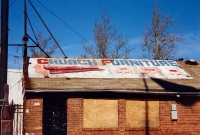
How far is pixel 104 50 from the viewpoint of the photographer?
133 feet

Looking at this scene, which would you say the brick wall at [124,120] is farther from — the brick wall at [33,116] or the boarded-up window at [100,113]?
the boarded-up window at [100,113]

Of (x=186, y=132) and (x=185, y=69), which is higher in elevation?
(x=185, y=69)

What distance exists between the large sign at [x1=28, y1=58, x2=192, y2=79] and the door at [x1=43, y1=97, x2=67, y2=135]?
1.34 m

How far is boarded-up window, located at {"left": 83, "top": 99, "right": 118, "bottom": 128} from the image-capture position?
15.0m

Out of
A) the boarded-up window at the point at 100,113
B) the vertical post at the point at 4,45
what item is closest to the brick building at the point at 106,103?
the boarded-up window at the point at 100,113

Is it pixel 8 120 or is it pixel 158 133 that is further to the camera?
pixel 158 133

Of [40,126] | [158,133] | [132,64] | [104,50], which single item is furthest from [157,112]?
[104,50]

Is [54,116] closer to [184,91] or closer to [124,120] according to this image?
[124,120]

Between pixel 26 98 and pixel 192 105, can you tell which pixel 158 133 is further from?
pixel 26 98

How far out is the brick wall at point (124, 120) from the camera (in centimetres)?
1457

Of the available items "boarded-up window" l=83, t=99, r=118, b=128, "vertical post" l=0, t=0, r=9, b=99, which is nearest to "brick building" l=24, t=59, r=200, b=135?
"boarded-up window" l=83, t=99, r=118, b=128

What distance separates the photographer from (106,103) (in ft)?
50.1

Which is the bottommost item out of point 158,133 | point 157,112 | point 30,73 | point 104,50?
point 158,133

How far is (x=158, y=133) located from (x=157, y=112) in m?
0.99
